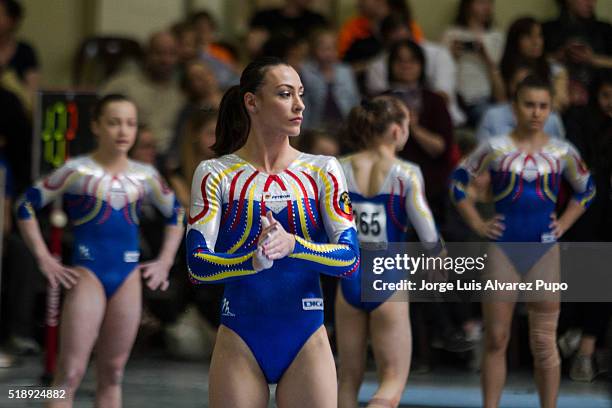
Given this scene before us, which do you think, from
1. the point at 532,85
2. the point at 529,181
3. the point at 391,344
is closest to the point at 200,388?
the point at 391,344

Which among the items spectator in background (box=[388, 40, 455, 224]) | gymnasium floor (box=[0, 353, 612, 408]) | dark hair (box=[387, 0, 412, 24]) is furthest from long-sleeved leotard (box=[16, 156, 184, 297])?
dark hair (box=[387, 0, 412, 24])

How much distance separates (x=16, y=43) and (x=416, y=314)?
14.3 ft

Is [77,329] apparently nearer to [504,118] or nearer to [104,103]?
[104,103]

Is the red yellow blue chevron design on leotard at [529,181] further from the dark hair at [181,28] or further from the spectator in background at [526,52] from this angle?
the dark hair at [181,28]

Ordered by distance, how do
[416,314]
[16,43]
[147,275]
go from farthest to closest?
[16,43] → [416,314] → [147,275]

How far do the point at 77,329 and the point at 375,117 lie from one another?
2114 millimetres

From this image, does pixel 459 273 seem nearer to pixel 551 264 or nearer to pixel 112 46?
pixel 551 264

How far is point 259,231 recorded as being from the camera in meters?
4.55

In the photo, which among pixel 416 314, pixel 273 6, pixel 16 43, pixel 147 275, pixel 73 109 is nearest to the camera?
pixel 147 275

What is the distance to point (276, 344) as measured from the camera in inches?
177

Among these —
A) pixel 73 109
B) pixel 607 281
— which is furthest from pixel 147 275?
pixel 607 281

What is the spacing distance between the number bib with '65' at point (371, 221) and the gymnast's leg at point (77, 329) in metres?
1.55

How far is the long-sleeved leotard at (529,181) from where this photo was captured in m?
6.96

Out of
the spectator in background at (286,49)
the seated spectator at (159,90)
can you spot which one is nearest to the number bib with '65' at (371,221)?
the spectator in background at (286,49)
